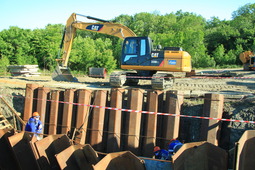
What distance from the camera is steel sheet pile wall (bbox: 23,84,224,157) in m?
7.26

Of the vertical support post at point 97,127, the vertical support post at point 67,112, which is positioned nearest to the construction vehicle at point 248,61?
the vertical support post at point 97,127

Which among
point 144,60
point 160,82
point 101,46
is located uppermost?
point 101,46

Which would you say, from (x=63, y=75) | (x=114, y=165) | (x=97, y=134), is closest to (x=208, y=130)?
(x=114, y=165)

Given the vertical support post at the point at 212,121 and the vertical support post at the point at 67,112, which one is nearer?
the vertical support post at the point at 212,121

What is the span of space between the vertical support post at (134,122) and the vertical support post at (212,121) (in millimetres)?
1885

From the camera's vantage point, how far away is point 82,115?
8.13m

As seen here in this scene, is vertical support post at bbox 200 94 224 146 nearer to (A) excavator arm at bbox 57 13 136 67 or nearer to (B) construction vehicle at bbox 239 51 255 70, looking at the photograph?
(A) excavator arm at bbox 57 13 136 67

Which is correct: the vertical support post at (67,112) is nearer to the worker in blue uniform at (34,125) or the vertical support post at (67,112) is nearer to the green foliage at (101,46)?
the worker in blue uniform at (34,125)

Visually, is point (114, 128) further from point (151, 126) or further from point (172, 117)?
point (172, 117)

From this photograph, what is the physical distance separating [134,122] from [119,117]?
56 centimetres

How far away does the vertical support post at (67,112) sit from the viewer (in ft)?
27.5

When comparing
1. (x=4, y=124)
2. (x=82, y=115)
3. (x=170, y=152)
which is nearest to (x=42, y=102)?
(x=4, y=124)

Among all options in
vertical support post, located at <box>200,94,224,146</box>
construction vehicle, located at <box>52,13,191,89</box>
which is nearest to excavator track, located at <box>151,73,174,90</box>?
construction vehicle, located at <box>52,13,191,89</box>

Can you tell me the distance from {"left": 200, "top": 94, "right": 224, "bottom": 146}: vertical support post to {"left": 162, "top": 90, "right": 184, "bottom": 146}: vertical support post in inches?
28.8
